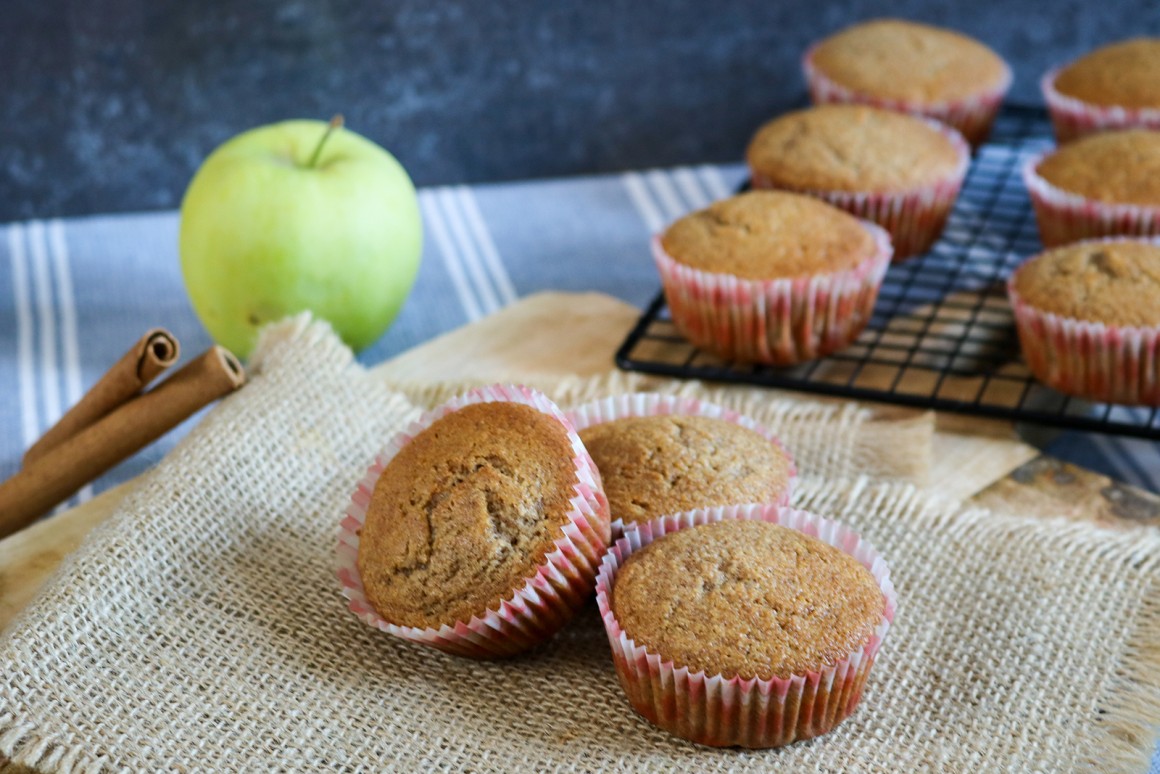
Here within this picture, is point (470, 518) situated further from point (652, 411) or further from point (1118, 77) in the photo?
point (1118, 77)

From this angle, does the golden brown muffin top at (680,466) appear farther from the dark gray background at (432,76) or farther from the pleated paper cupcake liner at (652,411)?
the dark gray background at (432,76)

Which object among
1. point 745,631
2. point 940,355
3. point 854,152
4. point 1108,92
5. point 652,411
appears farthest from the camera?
point 1108,92

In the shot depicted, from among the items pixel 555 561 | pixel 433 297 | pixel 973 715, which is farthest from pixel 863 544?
pixel 433 297

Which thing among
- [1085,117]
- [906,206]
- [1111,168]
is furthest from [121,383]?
[1085,117]

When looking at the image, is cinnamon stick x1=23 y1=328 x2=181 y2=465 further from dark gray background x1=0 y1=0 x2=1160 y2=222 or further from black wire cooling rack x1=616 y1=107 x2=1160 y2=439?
dark gray background x1=0 y1=0 x2=1160 y2=222

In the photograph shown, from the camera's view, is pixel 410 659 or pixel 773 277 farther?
pixel 773 277
